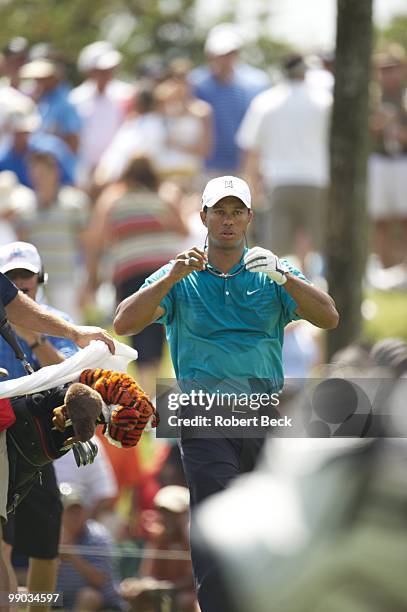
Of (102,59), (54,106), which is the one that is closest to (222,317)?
(54,106)

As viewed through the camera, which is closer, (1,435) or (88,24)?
(1,435)

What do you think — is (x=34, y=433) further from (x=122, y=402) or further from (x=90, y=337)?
(x=90, y=337)

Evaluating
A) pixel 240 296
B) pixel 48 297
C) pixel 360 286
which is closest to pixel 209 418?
pixel 240 296

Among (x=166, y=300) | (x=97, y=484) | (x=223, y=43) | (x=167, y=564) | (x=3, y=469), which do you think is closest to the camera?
(x=3, y=469)

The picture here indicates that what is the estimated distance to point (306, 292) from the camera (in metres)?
7.47

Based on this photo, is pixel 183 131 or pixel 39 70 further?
pixel 39 70

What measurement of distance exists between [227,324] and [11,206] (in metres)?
7.18

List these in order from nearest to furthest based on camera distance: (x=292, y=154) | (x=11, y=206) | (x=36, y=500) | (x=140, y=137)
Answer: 1. (x=36, y=500)
2. (x=11, y=206)
3. (x=292, y=154)
4. (x=140, y=137)

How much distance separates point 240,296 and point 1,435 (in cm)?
122

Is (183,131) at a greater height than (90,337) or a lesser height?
greater

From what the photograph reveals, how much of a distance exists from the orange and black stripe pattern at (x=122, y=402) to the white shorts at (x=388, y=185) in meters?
9.27

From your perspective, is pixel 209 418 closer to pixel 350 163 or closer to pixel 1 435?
pixel 1 435

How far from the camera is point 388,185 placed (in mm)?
16250

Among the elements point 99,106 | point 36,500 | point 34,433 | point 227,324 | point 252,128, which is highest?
point 99,106
